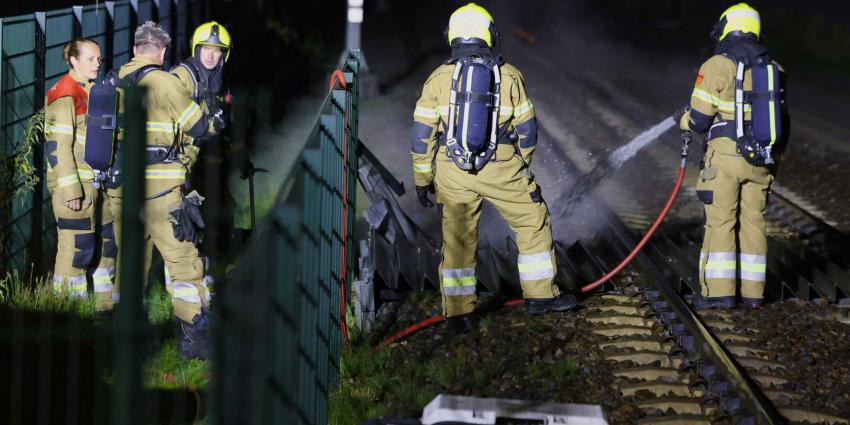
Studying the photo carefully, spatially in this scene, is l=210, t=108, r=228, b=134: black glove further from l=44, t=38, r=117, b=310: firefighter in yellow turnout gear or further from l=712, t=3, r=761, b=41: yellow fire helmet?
l=712, t=3, r=761, b=41: yellow fire helmet

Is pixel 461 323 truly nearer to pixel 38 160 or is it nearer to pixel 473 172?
pixel 473 172

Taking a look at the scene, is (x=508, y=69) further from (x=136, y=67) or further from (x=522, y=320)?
(x=136, y=67)

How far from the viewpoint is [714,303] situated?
827 centimetres

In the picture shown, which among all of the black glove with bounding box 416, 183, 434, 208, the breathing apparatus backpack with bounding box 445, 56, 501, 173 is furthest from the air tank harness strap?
the black glove with bounding box 416, 183, 434, 208

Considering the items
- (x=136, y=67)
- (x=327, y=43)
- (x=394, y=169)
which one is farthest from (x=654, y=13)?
(x=136, y=67)

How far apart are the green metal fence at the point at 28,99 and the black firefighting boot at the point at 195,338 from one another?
57.1 inches

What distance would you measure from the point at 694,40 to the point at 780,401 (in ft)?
66.3

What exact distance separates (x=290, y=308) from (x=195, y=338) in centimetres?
349

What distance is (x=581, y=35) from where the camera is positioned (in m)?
27.5

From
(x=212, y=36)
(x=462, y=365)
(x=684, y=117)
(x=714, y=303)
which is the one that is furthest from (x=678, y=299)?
(x=212, y=36)

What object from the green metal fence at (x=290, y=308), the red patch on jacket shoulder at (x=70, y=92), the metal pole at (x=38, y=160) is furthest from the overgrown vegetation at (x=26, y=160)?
the green metal fence at (x=290, y=308)

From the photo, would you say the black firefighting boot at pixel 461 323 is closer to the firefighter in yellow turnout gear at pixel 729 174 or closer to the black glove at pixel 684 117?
the firefighter in yellow turnout gear at pixel 729 174

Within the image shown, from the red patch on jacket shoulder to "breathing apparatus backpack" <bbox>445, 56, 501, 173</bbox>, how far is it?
233cm

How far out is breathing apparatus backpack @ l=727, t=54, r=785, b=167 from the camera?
26.0 feet
